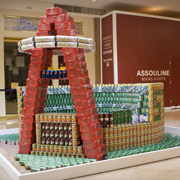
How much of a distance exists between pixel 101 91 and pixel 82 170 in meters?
3.26

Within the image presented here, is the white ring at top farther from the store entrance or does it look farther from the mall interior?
the store entrance

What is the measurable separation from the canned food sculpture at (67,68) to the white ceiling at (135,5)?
231 inches

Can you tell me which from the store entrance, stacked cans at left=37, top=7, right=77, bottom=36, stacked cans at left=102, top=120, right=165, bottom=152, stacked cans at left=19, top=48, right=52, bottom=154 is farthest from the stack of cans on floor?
the store entrance

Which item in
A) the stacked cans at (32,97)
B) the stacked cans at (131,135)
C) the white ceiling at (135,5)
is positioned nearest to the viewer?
the stacked cans at (32,97)

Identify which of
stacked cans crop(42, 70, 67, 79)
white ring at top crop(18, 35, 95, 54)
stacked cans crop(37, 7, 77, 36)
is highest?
stacked cans crop(37, 7, 77, 36)

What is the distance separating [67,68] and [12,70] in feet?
20.1

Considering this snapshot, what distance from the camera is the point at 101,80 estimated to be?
37.1ft

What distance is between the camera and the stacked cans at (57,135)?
14.6 ft

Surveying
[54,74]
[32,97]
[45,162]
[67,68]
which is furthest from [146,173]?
[32,97]

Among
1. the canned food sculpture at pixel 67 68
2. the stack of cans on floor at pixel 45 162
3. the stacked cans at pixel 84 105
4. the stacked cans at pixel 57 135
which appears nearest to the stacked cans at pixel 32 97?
the canned food sculpture at pixel 67 68

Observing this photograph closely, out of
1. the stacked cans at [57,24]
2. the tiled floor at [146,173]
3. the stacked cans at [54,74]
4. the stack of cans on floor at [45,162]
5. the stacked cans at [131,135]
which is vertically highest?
the stacked cans at [57,24]

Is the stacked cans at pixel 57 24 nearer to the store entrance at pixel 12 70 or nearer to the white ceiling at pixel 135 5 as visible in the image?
the store entrance at pixel 12 70

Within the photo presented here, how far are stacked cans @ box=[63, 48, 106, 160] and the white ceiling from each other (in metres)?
6.28

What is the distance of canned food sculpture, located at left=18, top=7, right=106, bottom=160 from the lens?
4.25 m
